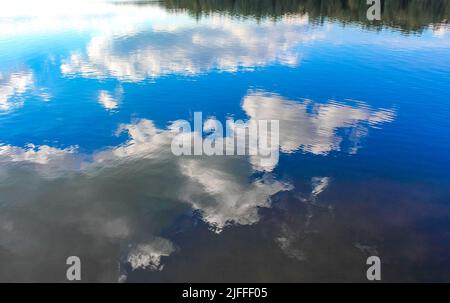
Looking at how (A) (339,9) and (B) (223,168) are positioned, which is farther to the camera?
(A) (339,9)

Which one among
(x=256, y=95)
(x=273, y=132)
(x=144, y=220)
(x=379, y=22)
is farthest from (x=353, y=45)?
(x=144, y=220)

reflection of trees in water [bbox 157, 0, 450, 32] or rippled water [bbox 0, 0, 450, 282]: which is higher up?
reflection of trees in water [bbox 157, 0, 450, 32]

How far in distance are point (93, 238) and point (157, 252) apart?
5.41 m

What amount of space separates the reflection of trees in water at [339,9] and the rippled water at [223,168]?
38929mm

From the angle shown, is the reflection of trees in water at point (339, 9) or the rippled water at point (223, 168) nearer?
the rippled water at point (223, 168)

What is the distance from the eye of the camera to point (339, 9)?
13700 centimetres

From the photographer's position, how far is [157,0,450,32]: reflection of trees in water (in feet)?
376

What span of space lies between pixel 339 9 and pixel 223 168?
125 meters

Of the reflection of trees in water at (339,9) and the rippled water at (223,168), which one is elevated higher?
the reflection of trees in water at (339,9)

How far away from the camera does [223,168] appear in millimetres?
36312

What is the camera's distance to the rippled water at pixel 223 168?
82.7 ft

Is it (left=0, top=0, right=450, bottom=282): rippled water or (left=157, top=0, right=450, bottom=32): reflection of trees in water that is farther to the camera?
(left=157, top=0, right=450, bottom=32): reflection of trees in water

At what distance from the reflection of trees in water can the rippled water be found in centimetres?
3893

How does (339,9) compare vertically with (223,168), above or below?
above
